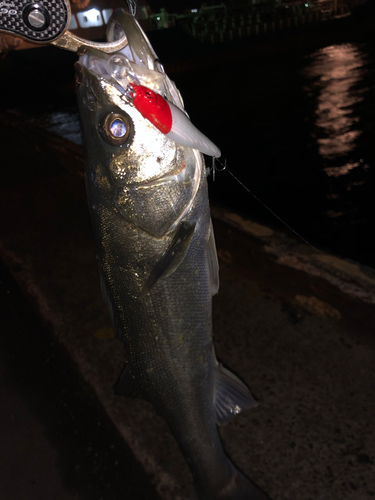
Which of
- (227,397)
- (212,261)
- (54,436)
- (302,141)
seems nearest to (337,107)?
(302,141)

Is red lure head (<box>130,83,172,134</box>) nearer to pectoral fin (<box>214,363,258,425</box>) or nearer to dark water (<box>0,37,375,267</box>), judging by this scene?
pectoral fin (<box>214,363,258,425</box>)

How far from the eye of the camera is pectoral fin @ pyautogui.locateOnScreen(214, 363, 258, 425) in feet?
5.56

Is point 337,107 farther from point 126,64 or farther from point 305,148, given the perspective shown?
point 126,64

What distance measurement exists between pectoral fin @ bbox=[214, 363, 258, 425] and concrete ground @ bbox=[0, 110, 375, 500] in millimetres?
545

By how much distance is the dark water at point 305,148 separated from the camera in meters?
5.81

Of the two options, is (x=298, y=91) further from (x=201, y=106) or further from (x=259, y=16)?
(x=259, y=16)

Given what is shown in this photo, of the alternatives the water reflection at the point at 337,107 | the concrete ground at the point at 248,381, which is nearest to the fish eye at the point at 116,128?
the concrete ground at the point at 248,381

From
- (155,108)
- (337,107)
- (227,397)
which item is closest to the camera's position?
(155,108)

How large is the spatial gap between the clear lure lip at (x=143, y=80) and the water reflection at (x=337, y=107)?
6.43 metres

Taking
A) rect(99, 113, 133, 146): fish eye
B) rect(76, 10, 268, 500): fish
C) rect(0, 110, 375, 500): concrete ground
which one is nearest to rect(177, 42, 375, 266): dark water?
rect(0, 110, 375, 500): concrete ground

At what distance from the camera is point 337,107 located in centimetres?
1050

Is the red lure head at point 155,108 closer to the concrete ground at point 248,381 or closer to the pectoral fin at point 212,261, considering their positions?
the pectoral fin at point 212,261

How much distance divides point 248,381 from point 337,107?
408 inches

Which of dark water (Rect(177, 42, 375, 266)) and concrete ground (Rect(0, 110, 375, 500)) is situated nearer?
concrete ground (Rect(0, 110, 375, 500))
